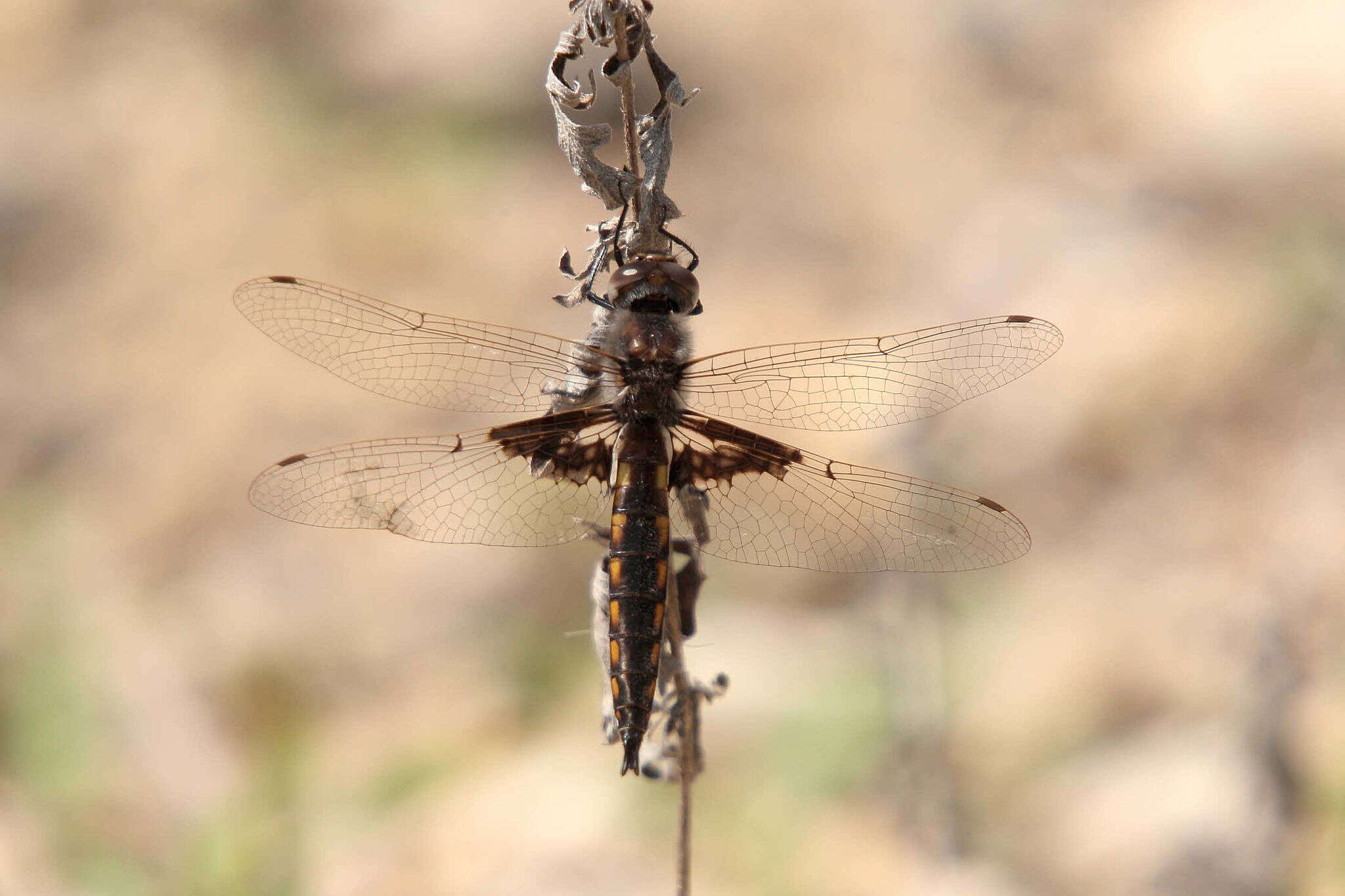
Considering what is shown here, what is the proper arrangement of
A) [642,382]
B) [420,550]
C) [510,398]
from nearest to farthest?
1. [642,382]
2. [510,398]
3. [420,550]

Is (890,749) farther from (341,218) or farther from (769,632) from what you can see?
(341,218)

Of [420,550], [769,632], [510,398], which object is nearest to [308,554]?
[420,550]

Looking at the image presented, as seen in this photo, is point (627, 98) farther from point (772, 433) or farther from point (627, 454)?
point (772, 433)

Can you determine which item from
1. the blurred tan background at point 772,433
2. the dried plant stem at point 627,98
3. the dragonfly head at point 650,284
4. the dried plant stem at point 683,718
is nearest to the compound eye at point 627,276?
the dragonfly head at point 650,284

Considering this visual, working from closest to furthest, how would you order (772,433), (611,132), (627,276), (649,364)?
→ (611,132) → (627,276) → (649,364) → (772,433)

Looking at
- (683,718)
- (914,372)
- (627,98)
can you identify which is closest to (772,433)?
(914,372)

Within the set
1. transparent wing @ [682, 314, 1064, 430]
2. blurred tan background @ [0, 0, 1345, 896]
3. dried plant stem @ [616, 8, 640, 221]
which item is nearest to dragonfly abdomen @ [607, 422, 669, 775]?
transparent wing @ [682, 314, 1064, 430]

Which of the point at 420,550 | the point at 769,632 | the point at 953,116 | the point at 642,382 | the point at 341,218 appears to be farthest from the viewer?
the point at 953,116
